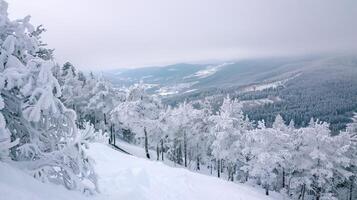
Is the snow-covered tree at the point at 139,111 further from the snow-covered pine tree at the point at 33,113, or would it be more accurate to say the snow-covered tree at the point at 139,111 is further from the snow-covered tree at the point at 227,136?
the snow-covered pine tree at the point at 33,113

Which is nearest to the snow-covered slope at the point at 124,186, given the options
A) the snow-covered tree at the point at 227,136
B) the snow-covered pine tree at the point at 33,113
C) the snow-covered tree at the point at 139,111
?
the snow-covered pine tree at the point at 33,113

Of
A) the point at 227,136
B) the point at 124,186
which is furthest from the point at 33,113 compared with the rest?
the point at 227,136

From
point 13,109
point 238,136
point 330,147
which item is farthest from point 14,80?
point 330,147

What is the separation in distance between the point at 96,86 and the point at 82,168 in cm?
3829

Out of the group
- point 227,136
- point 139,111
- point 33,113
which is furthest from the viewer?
point 139,111

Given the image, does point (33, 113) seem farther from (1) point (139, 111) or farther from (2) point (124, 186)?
(1) point (139, 111)

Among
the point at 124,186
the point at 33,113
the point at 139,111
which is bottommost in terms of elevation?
the point at 139,111

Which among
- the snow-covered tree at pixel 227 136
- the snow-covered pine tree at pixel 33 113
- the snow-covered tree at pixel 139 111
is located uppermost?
the snow-covered pine tree at pixel 33 113

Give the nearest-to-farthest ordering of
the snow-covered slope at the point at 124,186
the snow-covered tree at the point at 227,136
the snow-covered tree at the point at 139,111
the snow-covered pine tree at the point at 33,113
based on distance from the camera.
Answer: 1. the snow-covered pine tree at the point at 33,113
2. the snow-covered slope at the point at 124,186
3. the snow-covered tree at the point at 227,136
4. the snow-covered tree at the point at 139,111

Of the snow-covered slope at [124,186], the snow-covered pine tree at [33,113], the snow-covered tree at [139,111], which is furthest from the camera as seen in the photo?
the snow-covered tree at [139,111]

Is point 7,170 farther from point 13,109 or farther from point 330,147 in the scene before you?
point 330,147

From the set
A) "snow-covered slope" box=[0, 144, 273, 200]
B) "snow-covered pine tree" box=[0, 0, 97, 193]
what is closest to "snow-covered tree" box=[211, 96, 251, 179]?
"snow-covered slope" box=[0, 144, 273, 200]

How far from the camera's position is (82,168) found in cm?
881

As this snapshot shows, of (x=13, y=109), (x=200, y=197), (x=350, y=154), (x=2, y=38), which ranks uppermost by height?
(x=2, y=38)
